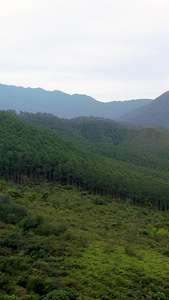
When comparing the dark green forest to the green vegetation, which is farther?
the dark green forest

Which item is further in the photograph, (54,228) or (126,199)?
(126,199)

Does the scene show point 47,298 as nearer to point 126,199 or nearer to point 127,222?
point 127,222

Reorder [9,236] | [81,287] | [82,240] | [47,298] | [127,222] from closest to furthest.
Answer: [47,298], [81,287], [9,236], [82,240], [127,222]

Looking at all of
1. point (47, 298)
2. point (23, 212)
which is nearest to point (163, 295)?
point (47, 298)

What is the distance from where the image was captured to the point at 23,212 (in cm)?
2964

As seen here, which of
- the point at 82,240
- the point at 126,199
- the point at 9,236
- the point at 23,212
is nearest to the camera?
the point at 9,236

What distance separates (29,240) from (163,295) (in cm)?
1099

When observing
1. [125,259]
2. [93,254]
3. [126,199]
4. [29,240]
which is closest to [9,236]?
[29,240]

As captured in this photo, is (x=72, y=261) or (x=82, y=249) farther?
(x=82, y=249)

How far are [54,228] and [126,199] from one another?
38270 mm

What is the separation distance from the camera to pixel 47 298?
17.1m

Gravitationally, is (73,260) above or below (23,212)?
below

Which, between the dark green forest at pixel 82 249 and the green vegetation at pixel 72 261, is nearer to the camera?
the green vegetation at pixel 72 261

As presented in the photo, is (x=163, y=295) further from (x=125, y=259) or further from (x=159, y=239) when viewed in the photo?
(x=159, y=239)
